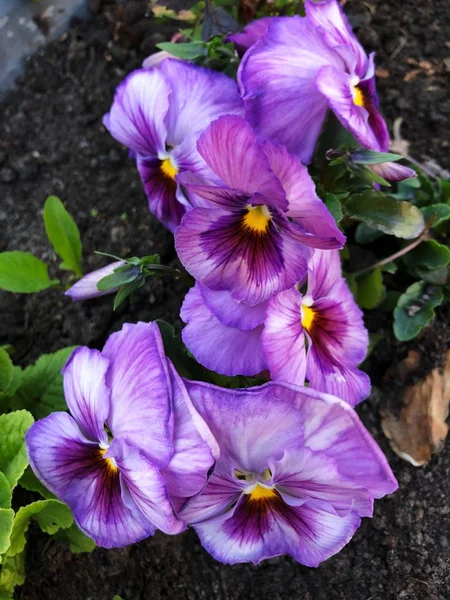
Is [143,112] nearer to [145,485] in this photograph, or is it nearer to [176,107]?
[176,107]

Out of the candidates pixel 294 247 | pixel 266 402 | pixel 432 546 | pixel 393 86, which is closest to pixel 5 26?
pixel 393 86

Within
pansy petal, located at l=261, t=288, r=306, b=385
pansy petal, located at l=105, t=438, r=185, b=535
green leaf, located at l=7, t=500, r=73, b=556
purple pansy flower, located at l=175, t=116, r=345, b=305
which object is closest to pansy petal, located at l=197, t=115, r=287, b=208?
purple pansy flower, located at l=175, t=116, r=345, b=305

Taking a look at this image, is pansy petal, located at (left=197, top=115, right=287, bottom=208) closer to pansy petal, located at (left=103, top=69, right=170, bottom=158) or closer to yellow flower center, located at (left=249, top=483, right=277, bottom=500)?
pansy petal, located at (left=103, top=69, right=170, bottom=158)

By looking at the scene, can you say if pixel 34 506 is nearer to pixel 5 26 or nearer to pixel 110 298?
pixel 110 298

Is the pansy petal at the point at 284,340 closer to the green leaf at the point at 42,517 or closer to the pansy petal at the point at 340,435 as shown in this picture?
the pansy petal at the point at 340,435

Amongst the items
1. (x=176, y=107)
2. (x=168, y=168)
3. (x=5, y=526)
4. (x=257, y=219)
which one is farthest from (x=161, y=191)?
(x=5, y=526)

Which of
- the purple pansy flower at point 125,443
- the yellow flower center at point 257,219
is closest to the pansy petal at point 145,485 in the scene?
the purple pansy flower at point 125,443
